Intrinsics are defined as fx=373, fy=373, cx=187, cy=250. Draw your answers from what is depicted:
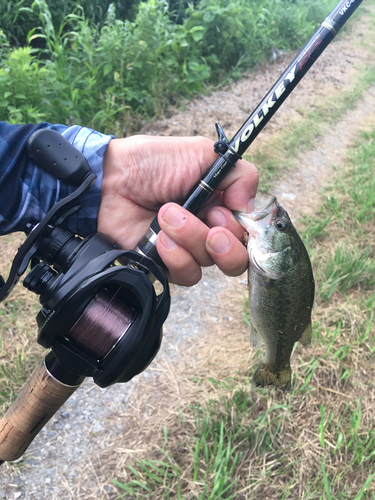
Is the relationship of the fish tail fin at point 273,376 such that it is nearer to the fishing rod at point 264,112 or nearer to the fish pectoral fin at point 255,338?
the fish pectoral fin at point 255,338

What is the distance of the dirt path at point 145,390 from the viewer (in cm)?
201

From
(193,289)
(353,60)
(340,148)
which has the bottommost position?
(193,289)

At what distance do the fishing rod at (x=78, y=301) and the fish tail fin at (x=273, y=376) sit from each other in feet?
2.40

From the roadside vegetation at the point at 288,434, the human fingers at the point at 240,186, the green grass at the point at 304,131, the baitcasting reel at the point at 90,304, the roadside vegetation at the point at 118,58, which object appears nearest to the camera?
the baitcasting reel at the point at 90,304

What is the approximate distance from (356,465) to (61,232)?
1.97 m

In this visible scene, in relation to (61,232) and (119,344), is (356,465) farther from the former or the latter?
(61,232)

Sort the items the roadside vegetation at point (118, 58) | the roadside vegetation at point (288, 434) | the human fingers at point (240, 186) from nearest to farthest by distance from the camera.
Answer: the human fingers at point (240, 186)
the roadside vegetation at point (288, 434)
the roadside vegetation at point (118, 58)

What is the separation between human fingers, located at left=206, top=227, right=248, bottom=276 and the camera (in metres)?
1.53

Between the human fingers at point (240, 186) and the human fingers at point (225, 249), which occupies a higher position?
Result: the human fingers at point (240, 186)

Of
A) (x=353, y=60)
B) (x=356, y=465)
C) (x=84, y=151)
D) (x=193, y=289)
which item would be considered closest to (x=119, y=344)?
(x=84, y=151)

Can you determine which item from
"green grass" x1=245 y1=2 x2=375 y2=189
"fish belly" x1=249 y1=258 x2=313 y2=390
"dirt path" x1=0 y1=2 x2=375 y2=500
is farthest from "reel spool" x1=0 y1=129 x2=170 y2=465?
"green grass" x1=245 y1=2 x2=375 y2=189

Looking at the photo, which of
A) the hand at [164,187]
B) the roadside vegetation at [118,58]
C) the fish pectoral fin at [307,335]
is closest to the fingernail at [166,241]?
the hand at [164,187]

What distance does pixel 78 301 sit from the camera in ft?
3.62

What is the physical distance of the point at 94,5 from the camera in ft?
18.8
